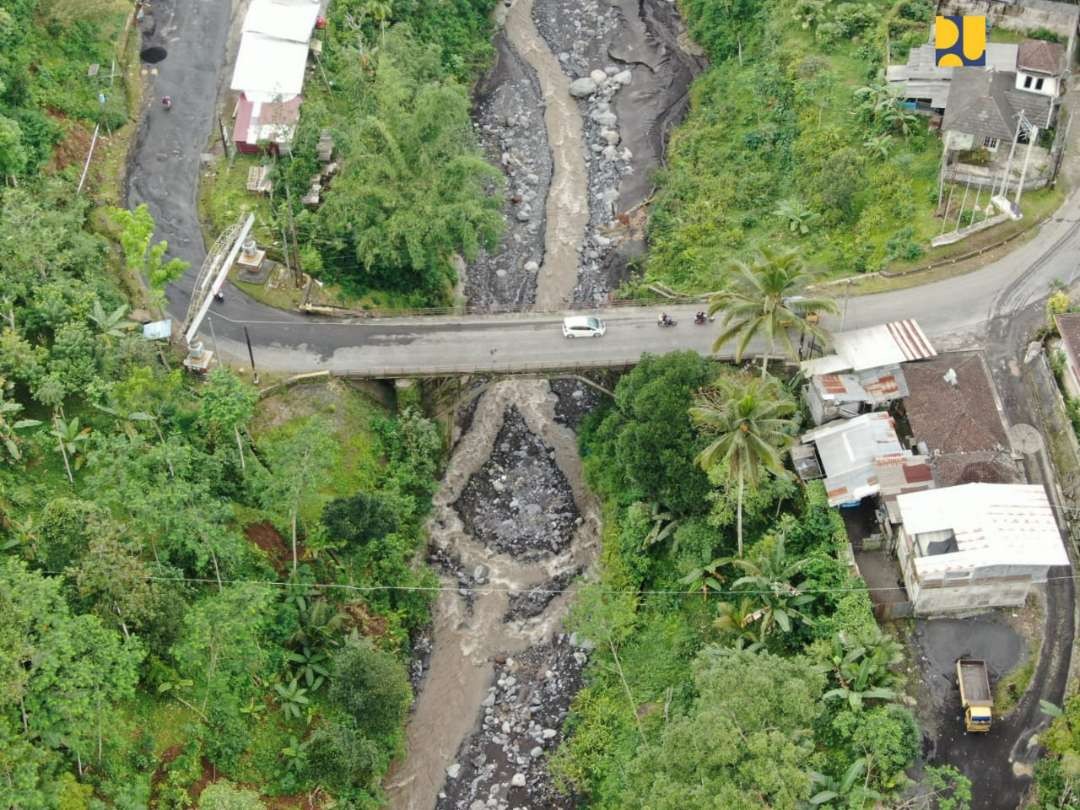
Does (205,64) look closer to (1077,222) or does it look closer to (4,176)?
(4,176)

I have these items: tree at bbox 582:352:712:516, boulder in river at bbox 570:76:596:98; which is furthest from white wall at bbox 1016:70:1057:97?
boulder in river at bbox 570:76:596:98

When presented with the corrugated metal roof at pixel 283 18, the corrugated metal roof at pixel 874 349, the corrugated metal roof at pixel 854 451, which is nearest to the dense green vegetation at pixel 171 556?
the corrugated metal roof at pixel 283 18

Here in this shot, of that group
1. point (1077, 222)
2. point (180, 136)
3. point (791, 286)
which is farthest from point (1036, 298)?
point (180, 136)

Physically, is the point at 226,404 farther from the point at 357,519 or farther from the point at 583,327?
the point at 583,327

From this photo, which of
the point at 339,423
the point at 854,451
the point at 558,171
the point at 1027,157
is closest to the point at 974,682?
the point at 854,451

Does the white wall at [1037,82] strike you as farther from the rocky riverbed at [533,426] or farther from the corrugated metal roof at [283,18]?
the corrugated metal roof at [283,18]

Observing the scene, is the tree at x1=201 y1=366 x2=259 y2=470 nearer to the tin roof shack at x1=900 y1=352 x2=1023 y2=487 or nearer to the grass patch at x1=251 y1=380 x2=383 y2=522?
the grass patch at x1=251 y1=380 x2=383 y2=522
